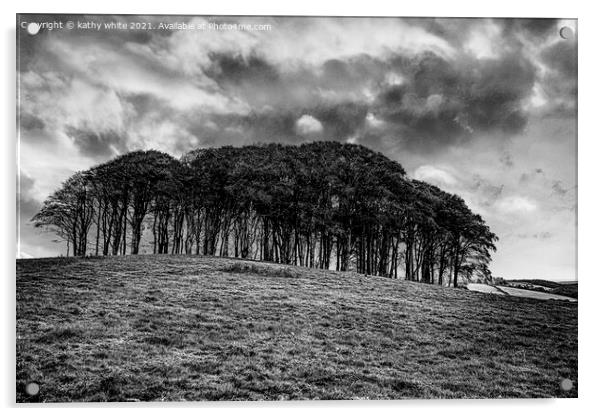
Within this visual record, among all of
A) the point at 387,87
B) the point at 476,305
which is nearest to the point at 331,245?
the point at 476,305

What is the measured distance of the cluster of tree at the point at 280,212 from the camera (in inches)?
444

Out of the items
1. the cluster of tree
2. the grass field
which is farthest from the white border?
the cluster of tree

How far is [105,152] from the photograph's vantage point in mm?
10297

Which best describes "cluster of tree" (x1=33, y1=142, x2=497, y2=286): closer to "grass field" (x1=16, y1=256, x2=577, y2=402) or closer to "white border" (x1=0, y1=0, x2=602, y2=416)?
"grass field" (x1=16, y1=256, x2=577, y2=402)

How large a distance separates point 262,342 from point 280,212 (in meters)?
6.40

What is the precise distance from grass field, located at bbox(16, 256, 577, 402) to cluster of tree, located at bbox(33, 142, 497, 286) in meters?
1.36

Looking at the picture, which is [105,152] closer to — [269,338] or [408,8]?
[269,338]

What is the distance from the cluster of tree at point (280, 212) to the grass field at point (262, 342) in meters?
1.36

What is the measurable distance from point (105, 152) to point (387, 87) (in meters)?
6.36
